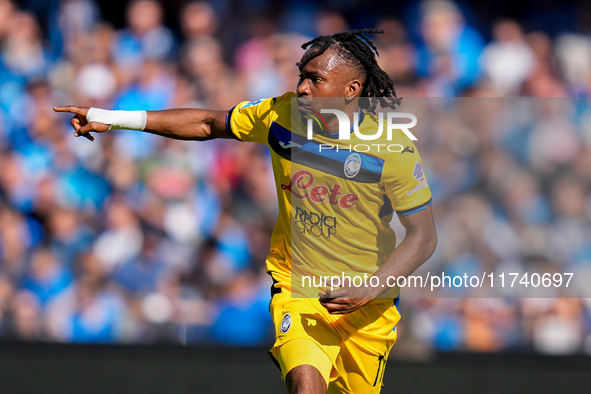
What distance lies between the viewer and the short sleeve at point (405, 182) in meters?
3.28

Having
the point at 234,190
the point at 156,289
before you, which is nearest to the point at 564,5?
the point at 234,190

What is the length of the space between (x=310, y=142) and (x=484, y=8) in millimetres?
4171

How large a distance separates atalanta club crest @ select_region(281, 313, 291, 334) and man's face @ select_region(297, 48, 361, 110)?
110cm

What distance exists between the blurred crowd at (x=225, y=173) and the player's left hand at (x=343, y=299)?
2.45 meters

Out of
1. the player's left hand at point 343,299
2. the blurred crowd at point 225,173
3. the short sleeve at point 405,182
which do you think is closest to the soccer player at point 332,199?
the short sleeve at point 405,182

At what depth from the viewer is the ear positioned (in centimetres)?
342

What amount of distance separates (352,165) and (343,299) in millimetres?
756

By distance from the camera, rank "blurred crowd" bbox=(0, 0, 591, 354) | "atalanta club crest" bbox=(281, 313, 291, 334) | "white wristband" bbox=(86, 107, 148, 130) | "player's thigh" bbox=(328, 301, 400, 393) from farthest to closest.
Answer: "blurred crowd" bbox=(0, 0, 591, 354), "white wristband" bbox=(86, 107, 148, 130), "player's thigh" bbox=(328, 301, 400, 393), "atalanta club crest" bbox=(281, 313, 291, 334)

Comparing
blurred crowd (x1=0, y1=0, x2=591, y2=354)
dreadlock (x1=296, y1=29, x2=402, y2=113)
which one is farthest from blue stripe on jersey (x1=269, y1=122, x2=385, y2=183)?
blurred crowd (x1=0, y1=0, x2=591, y2=354)

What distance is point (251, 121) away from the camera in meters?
3.70

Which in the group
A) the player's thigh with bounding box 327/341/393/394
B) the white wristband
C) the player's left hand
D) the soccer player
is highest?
the white wristband

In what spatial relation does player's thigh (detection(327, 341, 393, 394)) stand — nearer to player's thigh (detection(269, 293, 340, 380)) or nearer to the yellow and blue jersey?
player's thigh (detection(269, 293, 340, 380))

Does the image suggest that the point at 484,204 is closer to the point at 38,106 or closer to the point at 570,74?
the point at 570,74

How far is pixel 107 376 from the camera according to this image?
17.5ft
